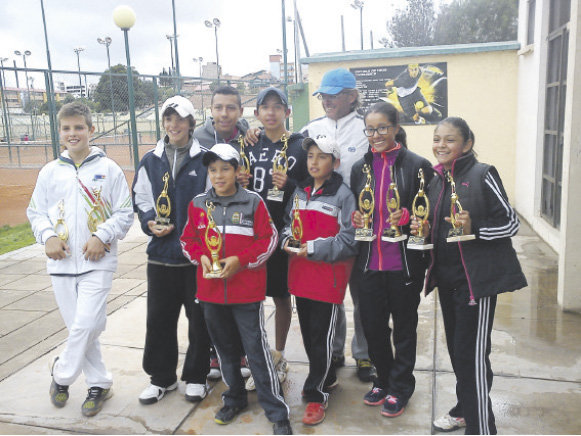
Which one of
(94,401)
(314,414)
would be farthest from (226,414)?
(94,401)

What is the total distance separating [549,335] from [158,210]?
10.3 feet

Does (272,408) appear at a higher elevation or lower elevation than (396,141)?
lower

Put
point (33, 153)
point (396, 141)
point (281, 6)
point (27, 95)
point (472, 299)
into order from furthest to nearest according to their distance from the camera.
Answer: point (33, 153) < point (27, 95) < point (281, 6) < point (396, 141) < point (472, 299)

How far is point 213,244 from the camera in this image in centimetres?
295

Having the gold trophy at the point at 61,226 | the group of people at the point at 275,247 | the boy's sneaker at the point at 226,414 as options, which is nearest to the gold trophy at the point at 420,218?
the group of people at the point at 275,247

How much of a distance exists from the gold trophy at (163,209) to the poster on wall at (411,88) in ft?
25.5

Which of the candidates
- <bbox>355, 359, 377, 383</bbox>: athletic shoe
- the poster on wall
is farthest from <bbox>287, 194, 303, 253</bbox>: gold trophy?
the poster on wall

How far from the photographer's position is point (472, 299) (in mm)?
2691

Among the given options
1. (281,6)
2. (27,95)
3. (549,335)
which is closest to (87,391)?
(549,335)

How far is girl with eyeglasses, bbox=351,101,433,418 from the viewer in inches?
121

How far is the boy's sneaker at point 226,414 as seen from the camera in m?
3.17

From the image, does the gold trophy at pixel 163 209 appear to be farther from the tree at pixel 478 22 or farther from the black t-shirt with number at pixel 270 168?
the tree at pixel 478 22

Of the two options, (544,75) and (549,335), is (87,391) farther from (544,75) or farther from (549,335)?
(544,75)

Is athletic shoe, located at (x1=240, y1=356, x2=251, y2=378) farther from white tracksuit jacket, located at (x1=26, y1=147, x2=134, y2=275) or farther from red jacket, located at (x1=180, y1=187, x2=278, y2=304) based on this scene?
white tracksuit jacket, located at (x1=26, y1=147, x2=134, y2=275)
